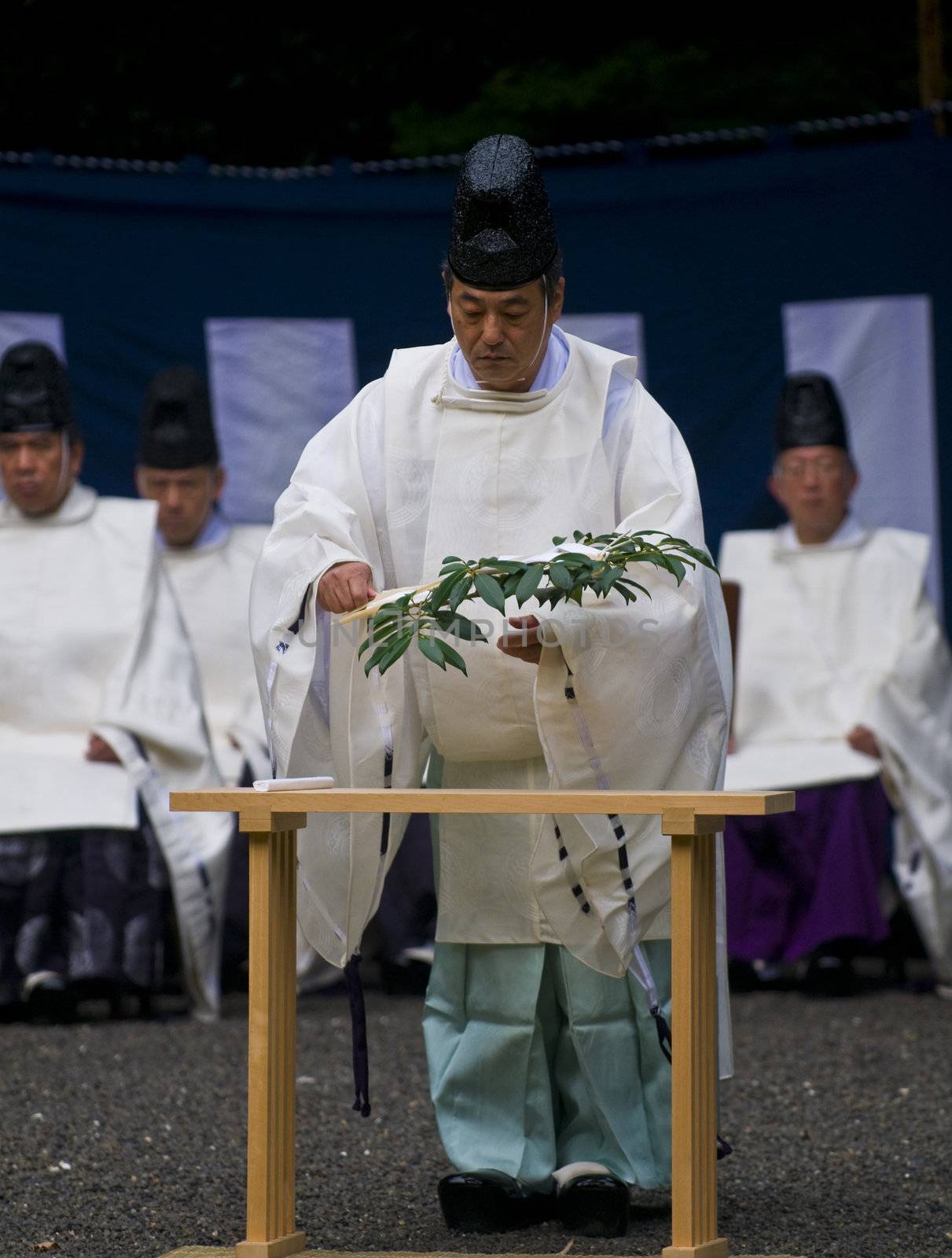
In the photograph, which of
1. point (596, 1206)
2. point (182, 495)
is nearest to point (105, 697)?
point (182, 495)

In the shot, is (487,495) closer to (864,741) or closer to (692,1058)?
(692,1058)

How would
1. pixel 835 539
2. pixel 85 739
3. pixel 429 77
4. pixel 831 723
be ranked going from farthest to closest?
pixel 429 77 < pixel 835 539 < pixel 831 723 < pixel 85 739

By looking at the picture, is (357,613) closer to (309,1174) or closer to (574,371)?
(574,371)

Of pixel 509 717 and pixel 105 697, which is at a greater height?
pixel 105 697

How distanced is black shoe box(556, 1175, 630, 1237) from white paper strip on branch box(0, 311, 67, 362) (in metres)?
4.36

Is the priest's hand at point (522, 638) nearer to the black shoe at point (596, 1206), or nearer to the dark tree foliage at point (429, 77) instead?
the black shoe at point (596, 1206)

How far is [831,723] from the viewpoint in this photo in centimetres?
671

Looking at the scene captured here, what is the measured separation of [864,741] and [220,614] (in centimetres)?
230

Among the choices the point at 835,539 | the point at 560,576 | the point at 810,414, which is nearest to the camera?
Answer: the point at 560,576

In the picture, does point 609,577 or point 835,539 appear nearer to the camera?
point 609,577

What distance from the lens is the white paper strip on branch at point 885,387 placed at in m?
6.93

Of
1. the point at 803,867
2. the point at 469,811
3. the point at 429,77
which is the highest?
the point at 429,77

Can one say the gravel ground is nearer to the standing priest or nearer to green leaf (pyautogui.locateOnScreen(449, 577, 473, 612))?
the standing priest

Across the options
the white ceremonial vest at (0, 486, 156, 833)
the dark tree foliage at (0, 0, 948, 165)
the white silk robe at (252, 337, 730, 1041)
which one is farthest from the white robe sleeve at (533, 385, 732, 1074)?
the dark tree foliage at (0, 0, 948, 165)
